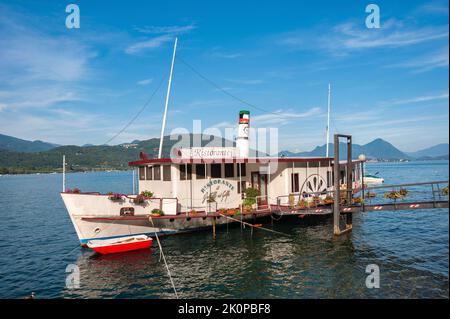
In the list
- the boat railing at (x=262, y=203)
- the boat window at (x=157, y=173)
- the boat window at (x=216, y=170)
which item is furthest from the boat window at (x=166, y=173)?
the boat railing at (x=262, y=203)

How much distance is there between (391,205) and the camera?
18.5 meters

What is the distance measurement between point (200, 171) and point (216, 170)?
133cm

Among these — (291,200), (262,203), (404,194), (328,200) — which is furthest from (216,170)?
(404,194)

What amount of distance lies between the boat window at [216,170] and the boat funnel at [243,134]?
286 cm

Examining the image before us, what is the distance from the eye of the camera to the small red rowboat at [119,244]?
18.5 meters

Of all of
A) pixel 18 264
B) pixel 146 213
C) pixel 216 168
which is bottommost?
pixel 18 264

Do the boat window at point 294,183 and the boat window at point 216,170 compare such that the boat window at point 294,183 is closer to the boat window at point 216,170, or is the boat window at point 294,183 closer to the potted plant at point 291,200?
the potted plant at point 291,200

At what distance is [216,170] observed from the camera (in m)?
23.2

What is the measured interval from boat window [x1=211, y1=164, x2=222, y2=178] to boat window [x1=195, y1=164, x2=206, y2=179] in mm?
667

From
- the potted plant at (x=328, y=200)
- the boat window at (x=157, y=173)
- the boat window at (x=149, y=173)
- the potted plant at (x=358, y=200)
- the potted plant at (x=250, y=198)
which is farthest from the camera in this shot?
the potted plant at (x=328, y=200)

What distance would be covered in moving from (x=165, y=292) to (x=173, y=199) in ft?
26.3

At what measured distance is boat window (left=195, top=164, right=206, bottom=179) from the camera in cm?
2241
